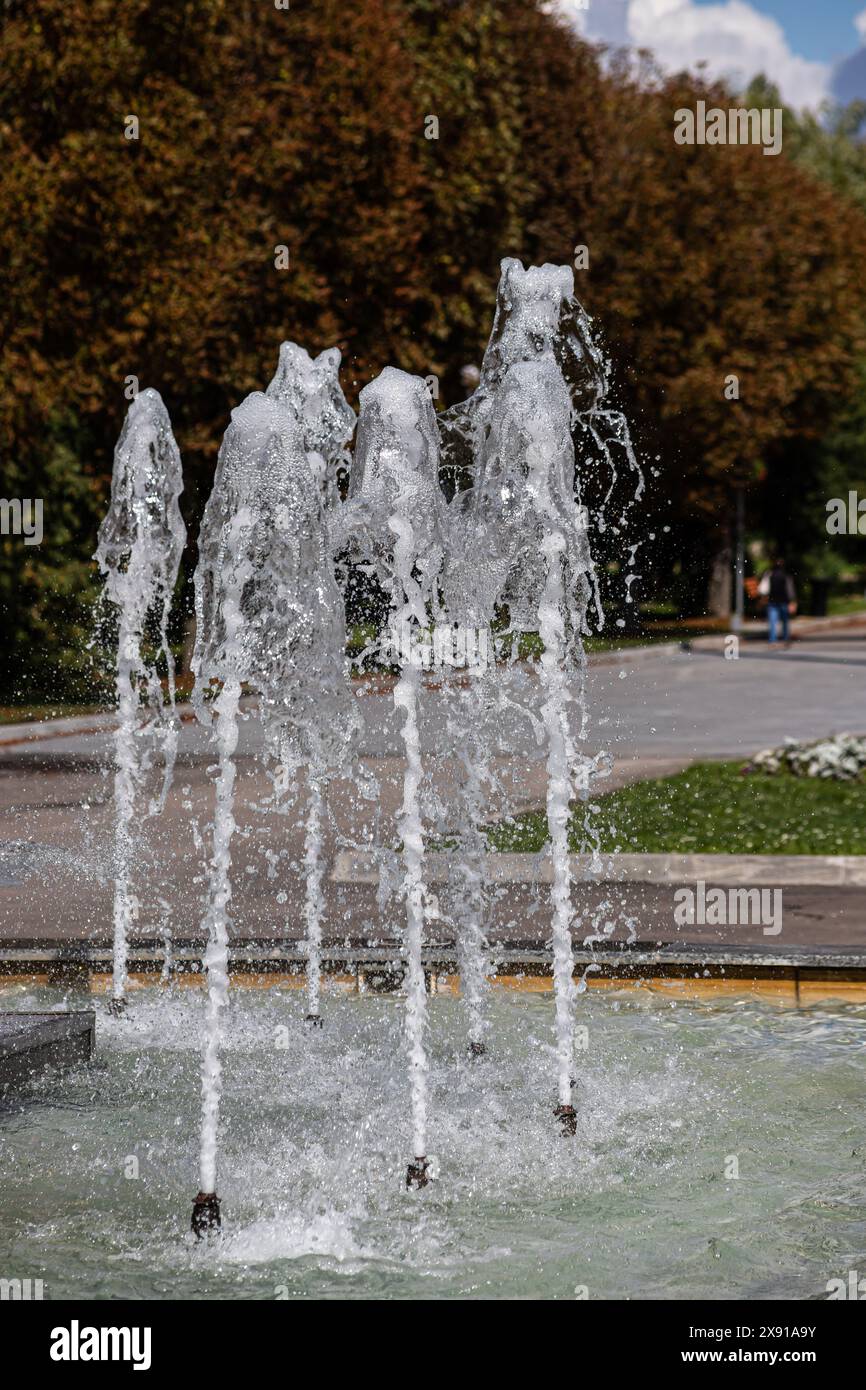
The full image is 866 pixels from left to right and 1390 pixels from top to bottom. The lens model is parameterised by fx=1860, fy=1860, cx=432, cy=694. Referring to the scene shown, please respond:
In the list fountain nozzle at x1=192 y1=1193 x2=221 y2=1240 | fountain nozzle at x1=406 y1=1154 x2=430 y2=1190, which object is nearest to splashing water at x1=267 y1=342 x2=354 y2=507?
fountain nozzle at x1=406 y1=1154 x2=430 y2=1190

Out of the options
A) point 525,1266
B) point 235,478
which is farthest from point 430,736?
point 525,1266

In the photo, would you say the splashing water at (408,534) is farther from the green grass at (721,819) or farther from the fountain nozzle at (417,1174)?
the green grass at (721,819)

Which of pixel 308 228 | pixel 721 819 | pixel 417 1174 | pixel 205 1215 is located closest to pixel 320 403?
pixel 721 819

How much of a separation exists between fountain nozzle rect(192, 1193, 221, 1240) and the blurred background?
28.1 ft

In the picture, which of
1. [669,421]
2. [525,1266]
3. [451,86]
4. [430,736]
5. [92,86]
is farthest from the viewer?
[669,421]

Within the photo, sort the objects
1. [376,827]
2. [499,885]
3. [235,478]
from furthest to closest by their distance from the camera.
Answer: [376,827], [499,885], [235,478]

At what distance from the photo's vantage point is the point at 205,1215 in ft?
16.8

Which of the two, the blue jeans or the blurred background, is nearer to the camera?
the blurred background

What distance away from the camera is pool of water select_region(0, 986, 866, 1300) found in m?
4.91

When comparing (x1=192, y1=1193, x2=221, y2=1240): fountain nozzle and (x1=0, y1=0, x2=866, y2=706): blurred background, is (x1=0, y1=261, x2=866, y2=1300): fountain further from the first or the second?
(x1=0, y1=0, x2=866, y2=706): blurred background

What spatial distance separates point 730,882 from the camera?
34.2 ft

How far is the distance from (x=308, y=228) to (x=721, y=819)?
48.7ft
